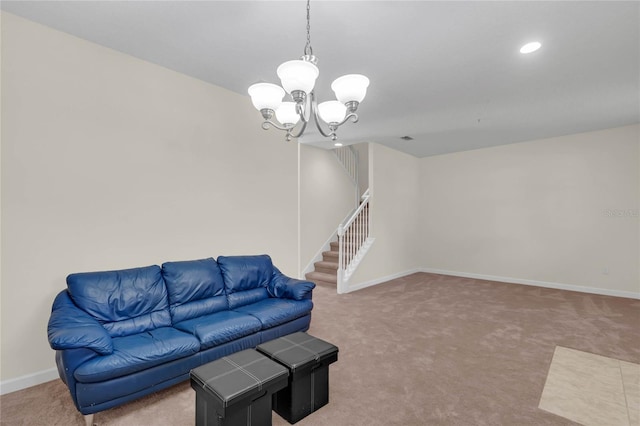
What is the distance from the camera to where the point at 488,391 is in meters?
2.33

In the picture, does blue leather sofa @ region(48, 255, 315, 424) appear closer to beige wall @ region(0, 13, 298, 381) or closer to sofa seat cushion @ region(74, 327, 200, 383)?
sofa seat cushion @ region(74, 327, 200, 383)

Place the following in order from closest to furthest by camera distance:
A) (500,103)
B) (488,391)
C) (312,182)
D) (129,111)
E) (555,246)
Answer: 1. (488,391)
2. (129,111)
3. (500,103)
4. (555,246)
5. (312,182)

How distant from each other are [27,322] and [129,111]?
6.54ft

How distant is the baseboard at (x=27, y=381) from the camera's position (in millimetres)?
2279

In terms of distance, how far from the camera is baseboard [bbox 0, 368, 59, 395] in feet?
7.48

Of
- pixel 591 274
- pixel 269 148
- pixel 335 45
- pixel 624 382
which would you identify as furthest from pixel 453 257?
pixel 335 45

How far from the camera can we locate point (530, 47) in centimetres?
261

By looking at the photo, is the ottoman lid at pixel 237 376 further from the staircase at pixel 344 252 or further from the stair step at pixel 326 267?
the stair step at pixel 326 267

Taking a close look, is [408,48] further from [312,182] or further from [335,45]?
[312,182]

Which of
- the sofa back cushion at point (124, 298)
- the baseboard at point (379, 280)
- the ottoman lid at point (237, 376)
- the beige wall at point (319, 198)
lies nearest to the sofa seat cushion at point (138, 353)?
the sofa back cushion at point (124, 298)

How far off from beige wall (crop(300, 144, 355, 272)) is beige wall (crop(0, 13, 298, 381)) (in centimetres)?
226

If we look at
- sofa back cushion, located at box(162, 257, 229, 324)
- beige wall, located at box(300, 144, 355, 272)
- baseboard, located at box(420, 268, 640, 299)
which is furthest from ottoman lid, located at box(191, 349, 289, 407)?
baseboard, located at box(420, 268, 640, 299)

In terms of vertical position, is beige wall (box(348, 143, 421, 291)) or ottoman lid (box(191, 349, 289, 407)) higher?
beige wall (box(348, 143, 421, 291))

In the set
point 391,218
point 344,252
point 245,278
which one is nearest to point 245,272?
point 245,278
